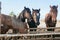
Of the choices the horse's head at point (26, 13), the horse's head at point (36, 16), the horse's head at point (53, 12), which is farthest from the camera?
the horse's head at point (26, 13)

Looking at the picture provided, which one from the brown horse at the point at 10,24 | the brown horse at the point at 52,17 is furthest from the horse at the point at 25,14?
the brown horse at the point at 10,24

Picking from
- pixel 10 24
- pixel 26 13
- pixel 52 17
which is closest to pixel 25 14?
pixel 26 13

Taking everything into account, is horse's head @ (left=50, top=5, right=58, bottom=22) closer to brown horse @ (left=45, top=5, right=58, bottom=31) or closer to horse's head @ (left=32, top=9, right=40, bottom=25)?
brown horse @ (left=45, top=5, right=58, bottom=31)

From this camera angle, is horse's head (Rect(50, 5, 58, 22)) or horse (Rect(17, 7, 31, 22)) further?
horse (Rect(17, 7, 31, 22))

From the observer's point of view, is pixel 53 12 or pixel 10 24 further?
pixel 53 12

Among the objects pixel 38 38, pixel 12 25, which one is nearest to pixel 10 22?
pixel 12 25

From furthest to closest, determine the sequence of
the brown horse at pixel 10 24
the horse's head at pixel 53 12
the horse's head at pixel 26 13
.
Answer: the horse's head at pixel 26 13 → the horse's head at pixel 53 12 → the brown horse at pixel 10 24

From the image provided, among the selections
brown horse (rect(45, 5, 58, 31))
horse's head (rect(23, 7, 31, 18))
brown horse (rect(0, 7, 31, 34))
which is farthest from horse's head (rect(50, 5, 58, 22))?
brown horse (rect(0, 7, 31, 34))

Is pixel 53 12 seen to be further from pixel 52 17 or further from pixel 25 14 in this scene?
pixel 25 14

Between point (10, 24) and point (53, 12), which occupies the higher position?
point (53, 12)

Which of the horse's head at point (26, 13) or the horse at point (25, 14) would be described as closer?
the horse at point (25, 14)

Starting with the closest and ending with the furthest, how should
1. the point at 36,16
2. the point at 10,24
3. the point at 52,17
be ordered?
the point at 10,24, the point at 52,17, the point at 36,16

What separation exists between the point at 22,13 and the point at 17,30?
252cm

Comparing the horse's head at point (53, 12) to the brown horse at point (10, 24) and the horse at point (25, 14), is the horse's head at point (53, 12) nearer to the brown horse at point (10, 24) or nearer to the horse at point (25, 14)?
the horse at point (25, 14)
